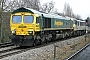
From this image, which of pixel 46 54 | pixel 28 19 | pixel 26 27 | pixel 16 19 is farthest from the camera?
pixel 16 19

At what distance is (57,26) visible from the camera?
94.8ft

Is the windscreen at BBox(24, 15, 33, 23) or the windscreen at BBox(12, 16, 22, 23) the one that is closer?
the windscreen at BBox(24, 15, 33, 23)

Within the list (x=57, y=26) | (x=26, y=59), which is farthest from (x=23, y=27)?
(x=57, y=26)

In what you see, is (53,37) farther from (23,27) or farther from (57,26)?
(23,27)

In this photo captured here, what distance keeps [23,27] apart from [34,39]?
1.51 metres

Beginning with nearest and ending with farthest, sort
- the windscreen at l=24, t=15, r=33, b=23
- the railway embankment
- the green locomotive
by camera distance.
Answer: the railway embankment < the green locomotive < the windscreen at l=24, t=15, r=33, b=23

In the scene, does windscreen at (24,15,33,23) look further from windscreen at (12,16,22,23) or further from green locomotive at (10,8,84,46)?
windscreen at (12,16,22,23)

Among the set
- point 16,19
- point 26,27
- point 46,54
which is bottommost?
point 46,54

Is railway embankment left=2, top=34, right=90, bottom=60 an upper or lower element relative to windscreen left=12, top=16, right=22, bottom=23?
lower

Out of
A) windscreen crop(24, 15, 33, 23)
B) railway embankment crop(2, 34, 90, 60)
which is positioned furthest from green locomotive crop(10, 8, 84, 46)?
railway embankment crop(2, 34, 90, 60)

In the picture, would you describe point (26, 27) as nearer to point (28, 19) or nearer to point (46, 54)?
point (28, 19)

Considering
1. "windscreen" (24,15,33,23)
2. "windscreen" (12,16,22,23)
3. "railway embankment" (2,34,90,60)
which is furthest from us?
"windscreen" (12,16,22,23)

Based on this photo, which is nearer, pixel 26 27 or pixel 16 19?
pixel 26 27

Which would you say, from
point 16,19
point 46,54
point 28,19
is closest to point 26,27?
point 28,19
